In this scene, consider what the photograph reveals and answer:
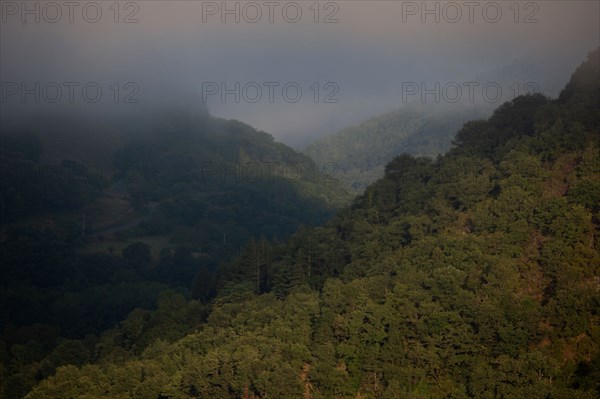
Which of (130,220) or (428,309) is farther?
(130,220)

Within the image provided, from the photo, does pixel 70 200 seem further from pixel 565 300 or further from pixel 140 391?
pixel 565 300

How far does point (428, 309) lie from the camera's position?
129 feet

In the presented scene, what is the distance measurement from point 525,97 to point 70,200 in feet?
289

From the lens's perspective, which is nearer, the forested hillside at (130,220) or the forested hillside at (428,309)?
the forested hillside at (428,309)

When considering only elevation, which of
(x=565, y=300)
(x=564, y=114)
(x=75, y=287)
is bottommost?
(x=75, y=287)

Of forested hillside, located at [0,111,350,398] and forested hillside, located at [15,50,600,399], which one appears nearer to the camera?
forested hillside, located at [15,50,600,399]

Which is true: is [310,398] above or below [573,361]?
below

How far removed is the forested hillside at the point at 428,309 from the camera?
36406 mm

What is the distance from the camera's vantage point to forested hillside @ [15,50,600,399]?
36.4 meters

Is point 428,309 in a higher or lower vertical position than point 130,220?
lower

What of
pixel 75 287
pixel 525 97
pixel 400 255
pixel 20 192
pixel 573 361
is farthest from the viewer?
pixel 20 192

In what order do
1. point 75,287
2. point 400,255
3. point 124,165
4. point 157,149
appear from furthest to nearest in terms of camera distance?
point 157,149 < point 124,165 < point 75,287 < point 400,255

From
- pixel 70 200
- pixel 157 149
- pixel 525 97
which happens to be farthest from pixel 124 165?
pixel 525 97

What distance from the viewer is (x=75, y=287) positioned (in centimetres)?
9288
